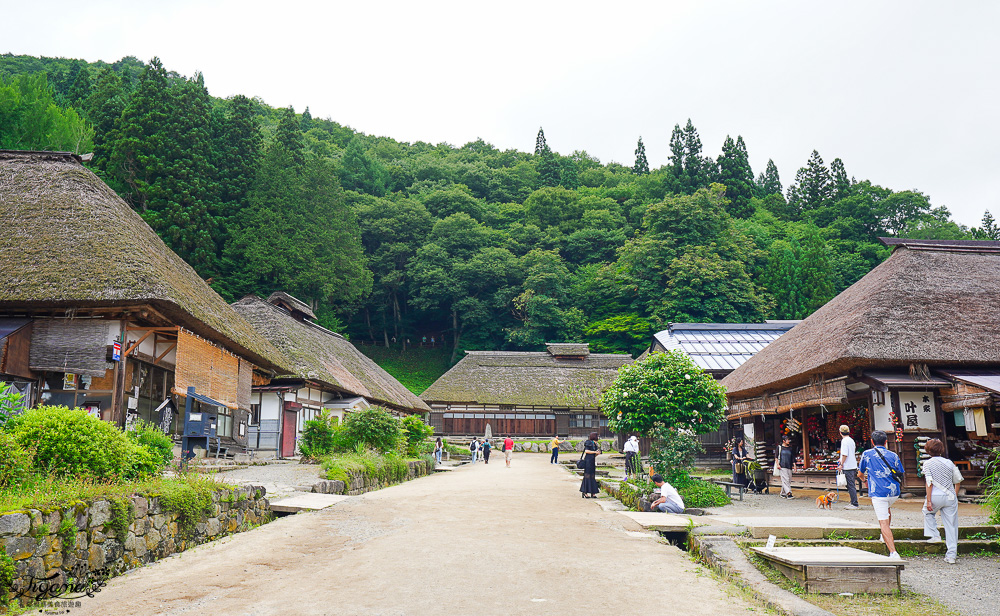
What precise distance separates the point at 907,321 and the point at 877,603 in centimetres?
987

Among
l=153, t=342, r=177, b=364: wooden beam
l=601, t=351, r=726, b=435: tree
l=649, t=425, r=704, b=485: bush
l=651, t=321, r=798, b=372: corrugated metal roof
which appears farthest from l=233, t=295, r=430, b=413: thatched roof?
l=651, t=321, r=798, b=372: corrugated metal roof

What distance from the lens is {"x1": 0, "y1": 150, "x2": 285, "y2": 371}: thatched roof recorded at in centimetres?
1105

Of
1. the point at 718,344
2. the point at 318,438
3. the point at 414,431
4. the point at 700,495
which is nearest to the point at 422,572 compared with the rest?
the point at 700,495

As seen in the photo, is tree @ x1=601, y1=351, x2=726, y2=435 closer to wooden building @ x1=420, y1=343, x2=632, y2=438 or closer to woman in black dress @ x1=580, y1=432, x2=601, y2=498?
woman in black dress @ x1=580, y1=432, x2=601, y2=498

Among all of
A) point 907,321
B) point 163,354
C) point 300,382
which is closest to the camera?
point 907,321

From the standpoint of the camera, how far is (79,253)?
38.3ft

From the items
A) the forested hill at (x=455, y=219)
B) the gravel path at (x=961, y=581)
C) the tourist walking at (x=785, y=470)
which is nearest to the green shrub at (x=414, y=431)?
the tourist walking at (x=785, y=470)

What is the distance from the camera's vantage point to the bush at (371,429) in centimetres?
1602

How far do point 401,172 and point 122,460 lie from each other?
179ft

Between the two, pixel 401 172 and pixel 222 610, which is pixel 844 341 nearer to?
pixel 222 610

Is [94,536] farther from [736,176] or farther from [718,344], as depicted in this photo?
[736,176]

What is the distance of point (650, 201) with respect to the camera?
56.9 meters

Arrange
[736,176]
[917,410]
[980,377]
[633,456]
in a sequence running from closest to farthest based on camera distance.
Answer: [980,377] < [917,410] < [633,456] < [736,176]

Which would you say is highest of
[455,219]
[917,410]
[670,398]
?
[455,219]
